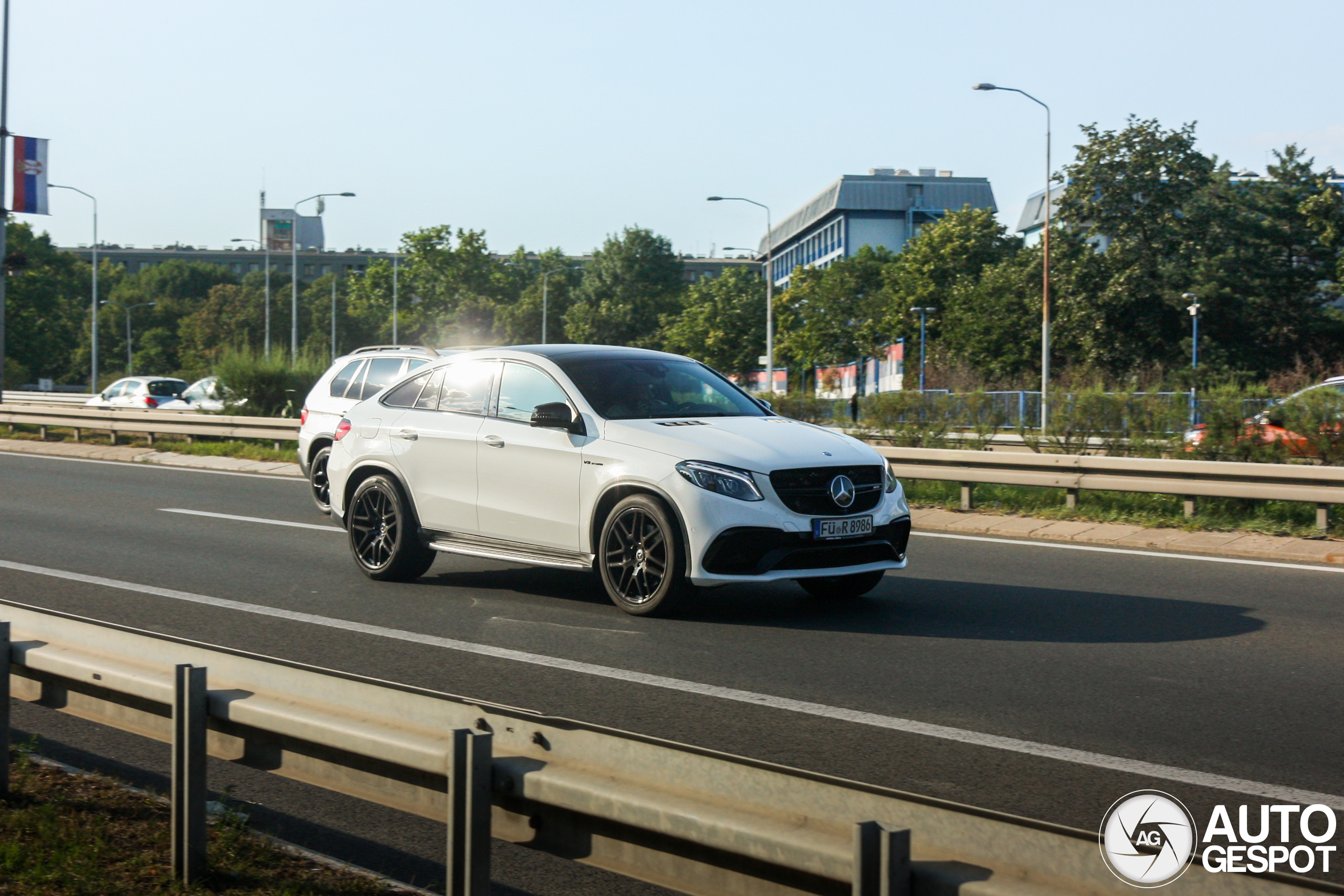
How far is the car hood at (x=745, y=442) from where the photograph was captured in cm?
771

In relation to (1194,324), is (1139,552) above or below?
below

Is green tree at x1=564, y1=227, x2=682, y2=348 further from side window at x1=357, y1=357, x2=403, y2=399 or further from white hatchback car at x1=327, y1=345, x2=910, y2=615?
white hatchback car at x1=327, y1=345, x2=910, y2=615

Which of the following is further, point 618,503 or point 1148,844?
point 618,503

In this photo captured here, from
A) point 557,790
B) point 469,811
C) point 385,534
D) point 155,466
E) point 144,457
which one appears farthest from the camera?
point 144,457

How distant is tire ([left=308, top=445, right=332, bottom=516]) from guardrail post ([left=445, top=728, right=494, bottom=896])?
1144 centimetres

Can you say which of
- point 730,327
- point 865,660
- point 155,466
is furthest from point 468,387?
point 730,327

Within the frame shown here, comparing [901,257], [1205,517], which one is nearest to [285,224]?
[901,257]

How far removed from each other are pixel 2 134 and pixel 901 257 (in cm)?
5725

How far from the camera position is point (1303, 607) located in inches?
336

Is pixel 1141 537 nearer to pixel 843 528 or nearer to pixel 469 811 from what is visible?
pixel 843 528

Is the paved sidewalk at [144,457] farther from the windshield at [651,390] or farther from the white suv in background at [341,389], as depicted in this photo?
the windshield at [651,390]

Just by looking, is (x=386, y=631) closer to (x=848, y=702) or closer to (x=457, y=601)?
(x=457, y=601)

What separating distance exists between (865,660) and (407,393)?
4.33 m

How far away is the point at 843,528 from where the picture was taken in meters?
7.84
